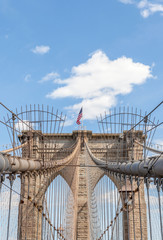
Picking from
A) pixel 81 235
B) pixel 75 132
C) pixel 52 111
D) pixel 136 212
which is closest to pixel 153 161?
pixel 52 111

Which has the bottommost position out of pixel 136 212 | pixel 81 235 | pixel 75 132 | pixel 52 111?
pixel 81 235

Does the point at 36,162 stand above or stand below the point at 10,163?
above

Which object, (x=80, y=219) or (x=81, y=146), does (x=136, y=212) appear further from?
(x=81, y=146)

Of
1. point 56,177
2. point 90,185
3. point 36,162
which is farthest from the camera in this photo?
point 90,185

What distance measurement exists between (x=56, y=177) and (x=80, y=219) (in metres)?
11.7

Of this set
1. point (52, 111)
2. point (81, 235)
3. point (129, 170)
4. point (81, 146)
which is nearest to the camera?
point (129, 170)

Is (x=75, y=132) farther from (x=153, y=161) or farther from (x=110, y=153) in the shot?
(x=153, y=161)

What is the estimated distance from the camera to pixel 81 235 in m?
20.7

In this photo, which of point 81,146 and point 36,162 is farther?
point 81,146

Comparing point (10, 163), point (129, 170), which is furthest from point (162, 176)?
point (10, 163)

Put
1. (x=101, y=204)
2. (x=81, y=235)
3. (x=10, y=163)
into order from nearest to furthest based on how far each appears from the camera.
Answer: (x=10, y=163), (x=101, y=204), (x=81, y=235)

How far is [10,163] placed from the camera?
15.8 feet

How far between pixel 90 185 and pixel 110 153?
258 inches

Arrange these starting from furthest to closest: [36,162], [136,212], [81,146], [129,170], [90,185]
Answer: [81,146] < [136,212] < [90,185] < [36,162] < [129,170]
